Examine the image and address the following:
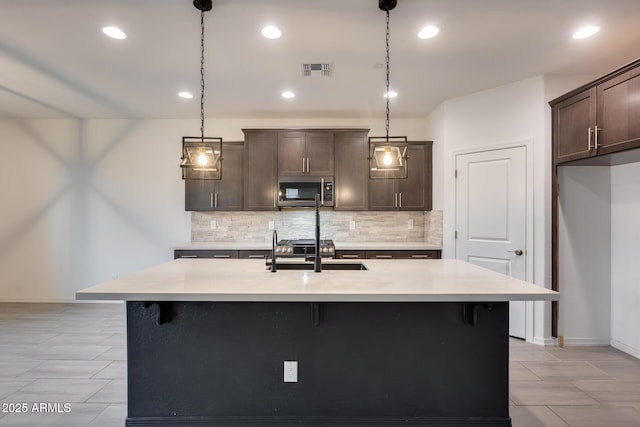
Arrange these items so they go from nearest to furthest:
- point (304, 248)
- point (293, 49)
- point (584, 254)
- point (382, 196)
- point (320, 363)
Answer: point (320, 363) → point (293, 49) → point (584, 254) → point (304, 248) → point (382, 196)

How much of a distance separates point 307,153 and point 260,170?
68 cm

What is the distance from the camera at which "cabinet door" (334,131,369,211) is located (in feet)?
14.1

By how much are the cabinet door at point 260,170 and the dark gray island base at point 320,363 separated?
249 cm

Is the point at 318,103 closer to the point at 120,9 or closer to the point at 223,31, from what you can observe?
the point at 223,31

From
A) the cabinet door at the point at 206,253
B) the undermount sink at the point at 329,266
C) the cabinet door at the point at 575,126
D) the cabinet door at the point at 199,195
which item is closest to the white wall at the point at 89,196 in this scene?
the cabinet door at the point at 199,195

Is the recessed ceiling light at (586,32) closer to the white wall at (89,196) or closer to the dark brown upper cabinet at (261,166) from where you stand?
the white wall at (89,196)

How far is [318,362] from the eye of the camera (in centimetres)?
197

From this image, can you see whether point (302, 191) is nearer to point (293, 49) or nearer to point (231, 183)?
point (231, 183)

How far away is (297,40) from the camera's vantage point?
2.57 meters

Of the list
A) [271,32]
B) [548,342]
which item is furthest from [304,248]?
[548,342]

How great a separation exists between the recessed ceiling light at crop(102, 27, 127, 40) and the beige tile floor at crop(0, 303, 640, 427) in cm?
271

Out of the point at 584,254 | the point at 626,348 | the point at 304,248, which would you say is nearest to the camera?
the point at 626,348

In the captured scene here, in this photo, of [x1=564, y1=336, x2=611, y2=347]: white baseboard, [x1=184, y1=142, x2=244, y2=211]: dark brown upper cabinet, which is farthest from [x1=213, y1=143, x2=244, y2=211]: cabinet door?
[x1=564, y1=336, x2=611, y2=347]: white baseboard

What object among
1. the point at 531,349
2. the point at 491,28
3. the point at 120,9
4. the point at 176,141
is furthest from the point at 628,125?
the point at 176,141
